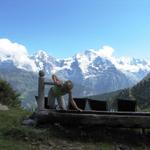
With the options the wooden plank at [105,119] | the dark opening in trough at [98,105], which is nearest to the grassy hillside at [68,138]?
the wooden plank at [105,119]

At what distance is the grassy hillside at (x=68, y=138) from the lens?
13.9 metres

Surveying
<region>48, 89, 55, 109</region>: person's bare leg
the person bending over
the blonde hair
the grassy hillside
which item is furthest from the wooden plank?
<region>48, 89, 55, 109</region>: person's bare leg

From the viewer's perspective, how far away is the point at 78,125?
50.8 ft

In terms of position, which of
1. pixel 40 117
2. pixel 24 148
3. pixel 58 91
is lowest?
pixel 24 148

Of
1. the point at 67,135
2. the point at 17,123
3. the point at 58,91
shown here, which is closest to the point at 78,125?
the point at 67,135

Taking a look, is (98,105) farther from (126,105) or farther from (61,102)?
(61,102)

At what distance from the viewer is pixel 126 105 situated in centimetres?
1714

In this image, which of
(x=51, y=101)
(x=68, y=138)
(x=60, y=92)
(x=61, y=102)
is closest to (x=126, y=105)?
(x=61, y=102)

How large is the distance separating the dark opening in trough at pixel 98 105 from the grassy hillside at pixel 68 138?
1705 millimetres

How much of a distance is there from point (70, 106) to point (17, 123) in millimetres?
2180

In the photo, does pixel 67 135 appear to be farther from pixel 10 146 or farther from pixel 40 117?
pixel 10 146

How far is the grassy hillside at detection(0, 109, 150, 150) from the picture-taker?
13.9 meters

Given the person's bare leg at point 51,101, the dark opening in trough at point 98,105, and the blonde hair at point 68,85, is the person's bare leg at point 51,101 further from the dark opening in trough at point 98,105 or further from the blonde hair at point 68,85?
the dark opening in trough at point 98,105

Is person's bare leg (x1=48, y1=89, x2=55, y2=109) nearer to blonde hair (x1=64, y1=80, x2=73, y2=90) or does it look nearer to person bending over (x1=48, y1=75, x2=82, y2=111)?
person bending over (x1=48, y1=75, x2=82, y2=111)
